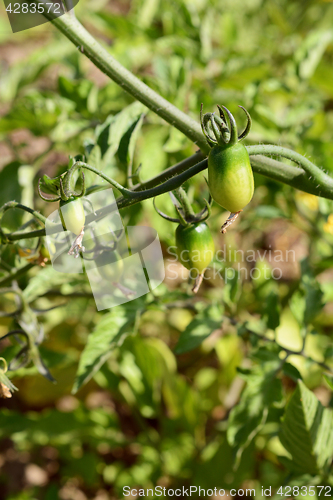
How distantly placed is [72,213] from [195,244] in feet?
0.68

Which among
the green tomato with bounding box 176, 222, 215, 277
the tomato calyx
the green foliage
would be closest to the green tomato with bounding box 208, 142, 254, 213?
the tomato calyx

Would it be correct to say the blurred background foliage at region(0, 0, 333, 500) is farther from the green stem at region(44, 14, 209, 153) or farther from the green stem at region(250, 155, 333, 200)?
the green stem at region(250, 155, 333, 200)

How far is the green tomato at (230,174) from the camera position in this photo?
1.84 feet

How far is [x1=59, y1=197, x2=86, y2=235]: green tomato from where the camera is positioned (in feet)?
2.07

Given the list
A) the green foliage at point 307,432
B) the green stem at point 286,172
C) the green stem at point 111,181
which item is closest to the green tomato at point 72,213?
the green stem at point 111,181

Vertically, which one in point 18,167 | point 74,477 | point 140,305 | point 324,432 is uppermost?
point 18,167

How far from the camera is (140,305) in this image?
1.10 metres

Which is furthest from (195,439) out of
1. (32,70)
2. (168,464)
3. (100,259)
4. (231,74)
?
(32,70)

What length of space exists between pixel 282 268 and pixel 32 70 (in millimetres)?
1572

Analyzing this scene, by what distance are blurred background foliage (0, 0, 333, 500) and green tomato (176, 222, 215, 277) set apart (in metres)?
0.27

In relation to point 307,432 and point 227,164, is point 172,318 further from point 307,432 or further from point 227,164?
point 227,164

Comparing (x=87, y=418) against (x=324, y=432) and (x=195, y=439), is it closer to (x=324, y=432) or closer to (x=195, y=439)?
(x=195, y=439)

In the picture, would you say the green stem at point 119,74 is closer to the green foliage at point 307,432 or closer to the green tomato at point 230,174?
the green tomato at point 230,174

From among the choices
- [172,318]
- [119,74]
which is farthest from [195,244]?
[172,318]
